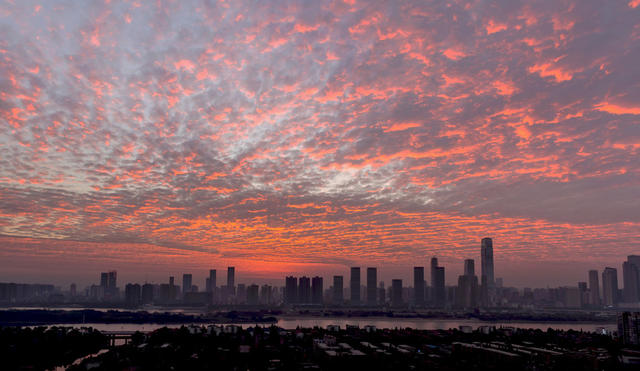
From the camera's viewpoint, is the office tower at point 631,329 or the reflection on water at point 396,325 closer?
the office tower at point 631,329

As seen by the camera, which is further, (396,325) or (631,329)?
(396,325)

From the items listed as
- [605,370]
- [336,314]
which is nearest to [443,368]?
[605,370]

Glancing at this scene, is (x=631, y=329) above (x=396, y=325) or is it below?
above

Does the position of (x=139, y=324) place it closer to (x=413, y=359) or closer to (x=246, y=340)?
(x=246, y=340)

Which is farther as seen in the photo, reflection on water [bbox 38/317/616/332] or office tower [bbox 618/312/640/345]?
reflection on water [bbox 38/317/616/332]

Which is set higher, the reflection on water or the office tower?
the office tower

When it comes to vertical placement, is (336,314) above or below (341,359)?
below

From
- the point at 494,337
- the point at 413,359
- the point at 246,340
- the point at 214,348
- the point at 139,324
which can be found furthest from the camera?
the point at 139,324

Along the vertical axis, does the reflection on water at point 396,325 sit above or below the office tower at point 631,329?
below
